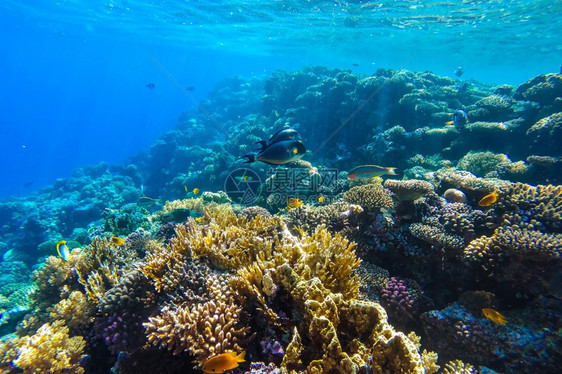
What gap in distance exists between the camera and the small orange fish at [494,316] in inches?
128

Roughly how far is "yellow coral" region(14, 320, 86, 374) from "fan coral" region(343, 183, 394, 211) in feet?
15.6

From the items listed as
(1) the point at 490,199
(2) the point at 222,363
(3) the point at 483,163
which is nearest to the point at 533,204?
(1) the point at 490,199

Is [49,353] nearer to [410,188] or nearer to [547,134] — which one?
[410,188]

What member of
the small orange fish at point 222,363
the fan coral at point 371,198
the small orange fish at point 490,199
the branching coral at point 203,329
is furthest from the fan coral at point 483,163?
the small orange fish at point 222,363

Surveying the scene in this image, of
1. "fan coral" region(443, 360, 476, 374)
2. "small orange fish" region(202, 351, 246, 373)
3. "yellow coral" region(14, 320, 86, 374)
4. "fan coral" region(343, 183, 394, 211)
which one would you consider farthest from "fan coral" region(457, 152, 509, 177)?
"yellow coral" region(14, 320, 86, 374)

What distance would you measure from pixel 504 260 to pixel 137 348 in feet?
17.2

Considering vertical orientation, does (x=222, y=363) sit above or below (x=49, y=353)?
above

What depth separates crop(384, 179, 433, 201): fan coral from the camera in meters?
4.46

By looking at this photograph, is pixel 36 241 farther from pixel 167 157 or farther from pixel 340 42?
pixel 340 42

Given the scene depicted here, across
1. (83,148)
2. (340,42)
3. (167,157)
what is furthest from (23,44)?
(340,42)

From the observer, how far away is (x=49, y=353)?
2.86 metres

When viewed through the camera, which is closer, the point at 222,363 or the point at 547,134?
the point at 222,363

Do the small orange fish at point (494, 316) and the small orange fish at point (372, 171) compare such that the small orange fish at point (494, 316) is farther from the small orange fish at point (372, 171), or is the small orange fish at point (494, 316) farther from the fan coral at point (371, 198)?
the small orange fish at point (372, 171)

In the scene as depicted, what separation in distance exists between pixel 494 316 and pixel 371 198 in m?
2.34
